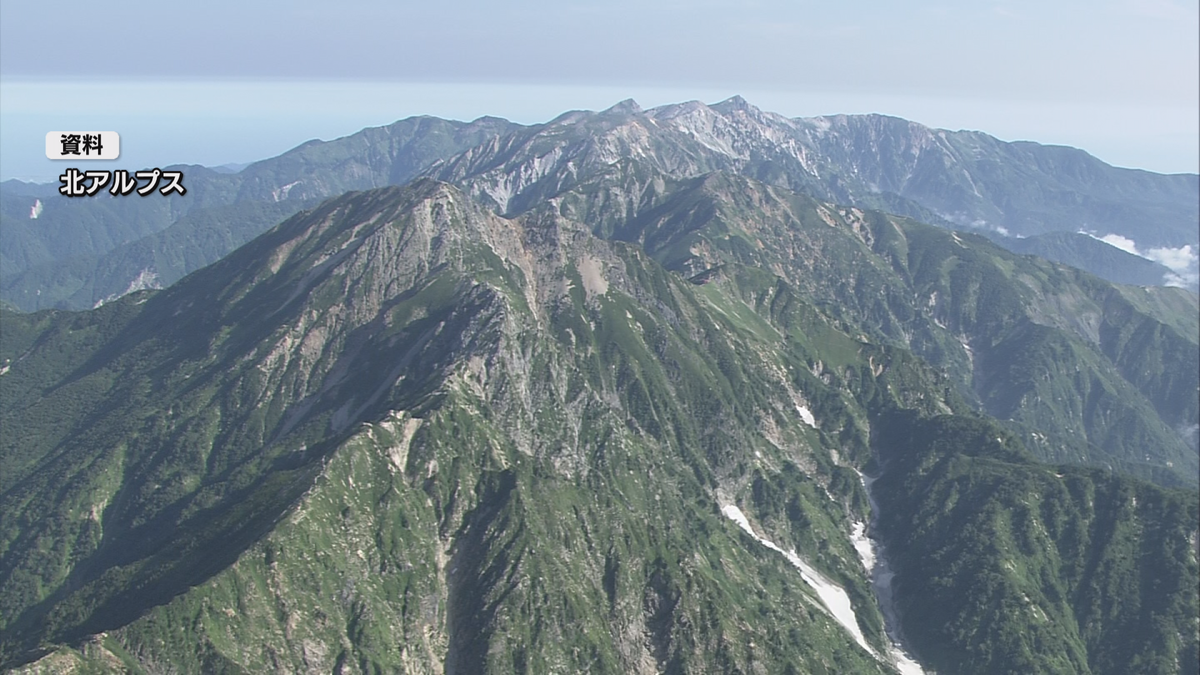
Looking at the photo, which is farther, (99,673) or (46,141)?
(99,673)

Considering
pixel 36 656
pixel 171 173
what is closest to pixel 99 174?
pixel 171 173

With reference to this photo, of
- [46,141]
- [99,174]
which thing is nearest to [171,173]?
[99,174]

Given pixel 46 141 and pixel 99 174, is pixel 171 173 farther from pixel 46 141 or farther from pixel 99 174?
pixel 46 141

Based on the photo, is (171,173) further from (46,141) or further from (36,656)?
(36,656)

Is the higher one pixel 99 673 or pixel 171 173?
pixel 171 173

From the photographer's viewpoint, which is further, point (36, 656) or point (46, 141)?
point (36, 656)

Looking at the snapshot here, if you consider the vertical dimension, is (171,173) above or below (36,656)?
above

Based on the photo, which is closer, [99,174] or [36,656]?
[99,174]

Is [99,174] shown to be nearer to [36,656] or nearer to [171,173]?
[171,173]
